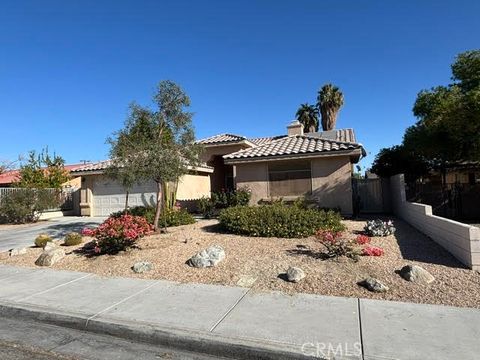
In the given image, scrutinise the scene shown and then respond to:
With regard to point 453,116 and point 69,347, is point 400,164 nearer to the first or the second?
point 453,116

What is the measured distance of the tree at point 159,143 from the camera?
11102mm

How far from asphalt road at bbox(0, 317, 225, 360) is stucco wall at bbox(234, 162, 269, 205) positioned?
11030 millimetres

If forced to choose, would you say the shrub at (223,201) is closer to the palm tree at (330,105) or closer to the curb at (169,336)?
the curb at (169,336)

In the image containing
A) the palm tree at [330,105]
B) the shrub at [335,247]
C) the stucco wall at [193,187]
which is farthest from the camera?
the palm tree at [330,105]

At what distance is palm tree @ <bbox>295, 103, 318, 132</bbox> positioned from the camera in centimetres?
4269

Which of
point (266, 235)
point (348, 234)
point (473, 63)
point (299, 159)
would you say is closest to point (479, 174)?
point (473, 63)

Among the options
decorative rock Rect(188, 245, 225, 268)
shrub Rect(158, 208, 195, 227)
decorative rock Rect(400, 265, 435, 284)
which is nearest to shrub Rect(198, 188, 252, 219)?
shrub Rect(158, 208, 195, 227)

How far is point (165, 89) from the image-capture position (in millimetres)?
11883

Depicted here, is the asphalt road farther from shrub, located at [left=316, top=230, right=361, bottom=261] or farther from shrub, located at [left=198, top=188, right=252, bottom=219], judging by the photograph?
shrub, located at [left=198, top=188, right=252, bottom=219]

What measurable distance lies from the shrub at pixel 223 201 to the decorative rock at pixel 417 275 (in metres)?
9.52

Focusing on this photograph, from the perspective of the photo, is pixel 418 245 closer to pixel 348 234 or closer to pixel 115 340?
pixel 348 234

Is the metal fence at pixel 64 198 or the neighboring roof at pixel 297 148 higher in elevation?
the neighboring roof at pixel 297 148

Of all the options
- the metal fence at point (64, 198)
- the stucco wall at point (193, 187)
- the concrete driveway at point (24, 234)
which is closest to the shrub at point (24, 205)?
the metal fence at point (64, 198)

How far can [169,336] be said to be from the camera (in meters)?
4.71
